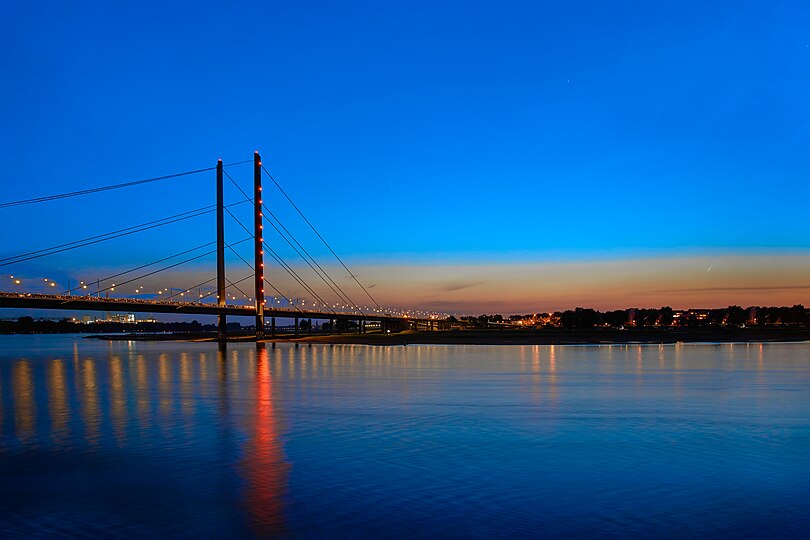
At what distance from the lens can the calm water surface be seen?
25.0 feet

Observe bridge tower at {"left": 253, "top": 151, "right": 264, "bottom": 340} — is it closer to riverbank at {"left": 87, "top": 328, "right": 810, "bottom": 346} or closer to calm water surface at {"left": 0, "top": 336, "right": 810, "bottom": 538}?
riverbank at {"left": 87, "top": 328, "right": 810, "bottom": 346}

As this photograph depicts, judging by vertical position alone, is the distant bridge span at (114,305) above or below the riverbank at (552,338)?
above

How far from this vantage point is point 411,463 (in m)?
10.9

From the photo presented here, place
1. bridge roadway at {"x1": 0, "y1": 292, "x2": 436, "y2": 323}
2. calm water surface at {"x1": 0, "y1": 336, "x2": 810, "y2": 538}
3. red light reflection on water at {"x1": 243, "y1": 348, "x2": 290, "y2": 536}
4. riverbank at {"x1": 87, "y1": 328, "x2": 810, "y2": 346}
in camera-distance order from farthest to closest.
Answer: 1. riverbank at {"x1": 87, "y1": 328, "x2": 810, "y2": 346}
2. bridge roadway at {"x1": 0, "y1": 292, "x2": 436, "y2": 323}
3. red light reflection on water at {"x1": 243, "y1": 348, "x2": 290, "y2": 536}
4. calm water surface at {"x1": 0, "y1": 336, "x2": 810, "y2": 538}

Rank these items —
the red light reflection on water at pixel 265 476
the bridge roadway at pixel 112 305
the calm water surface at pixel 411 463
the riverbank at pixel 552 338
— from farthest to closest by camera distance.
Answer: the riverbank at pixel 552 338, the bridge roadway at pixel 112 305, the red light reflection on water at pixel 265 476, the calm water surface at pixel 411 463

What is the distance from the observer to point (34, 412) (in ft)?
59.6

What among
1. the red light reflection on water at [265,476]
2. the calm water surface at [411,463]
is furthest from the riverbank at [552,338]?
the red light reflection on water at [265,476]

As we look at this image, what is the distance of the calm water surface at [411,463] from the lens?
7609mm

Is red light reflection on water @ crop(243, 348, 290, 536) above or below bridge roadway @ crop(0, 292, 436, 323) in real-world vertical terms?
below

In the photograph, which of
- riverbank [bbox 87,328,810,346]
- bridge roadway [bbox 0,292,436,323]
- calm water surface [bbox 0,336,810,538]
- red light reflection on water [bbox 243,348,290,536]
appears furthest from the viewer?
riverbank [bbox 87,328,810,346]

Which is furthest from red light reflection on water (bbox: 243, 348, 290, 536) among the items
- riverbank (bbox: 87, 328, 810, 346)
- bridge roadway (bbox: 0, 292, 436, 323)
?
riverbank (bbox: 87, 328, 810, 346)

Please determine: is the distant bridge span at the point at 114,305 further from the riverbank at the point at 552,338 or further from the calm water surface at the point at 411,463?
the calm water surface at the point at 411,463

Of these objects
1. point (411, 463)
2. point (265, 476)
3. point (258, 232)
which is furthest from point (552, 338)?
point (265, 476)

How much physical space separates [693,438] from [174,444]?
968cm
